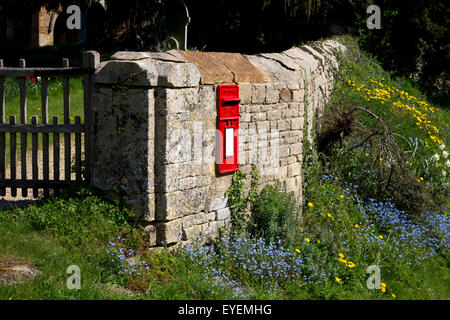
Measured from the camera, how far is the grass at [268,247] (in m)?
4.51

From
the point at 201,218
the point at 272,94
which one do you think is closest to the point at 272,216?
the point at 201,218

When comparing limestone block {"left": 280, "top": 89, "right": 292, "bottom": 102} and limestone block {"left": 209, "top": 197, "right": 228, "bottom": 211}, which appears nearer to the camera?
limestone block {"left": 209, "top": 197, "right": 228, "bottom": 211}

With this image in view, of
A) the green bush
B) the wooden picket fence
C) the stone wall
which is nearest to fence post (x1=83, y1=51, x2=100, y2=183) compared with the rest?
the wooden picket fence

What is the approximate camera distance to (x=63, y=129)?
5379 mm

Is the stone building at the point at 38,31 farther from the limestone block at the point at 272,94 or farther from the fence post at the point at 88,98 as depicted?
the fence post at the point at 88,98

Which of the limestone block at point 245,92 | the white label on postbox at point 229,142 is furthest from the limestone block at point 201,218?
the limestone block at point 245,92

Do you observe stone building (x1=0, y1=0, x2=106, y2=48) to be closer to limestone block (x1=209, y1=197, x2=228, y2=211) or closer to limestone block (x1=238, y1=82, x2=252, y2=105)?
limestone block (x1=238, y1=82, x2=252, y2=105)

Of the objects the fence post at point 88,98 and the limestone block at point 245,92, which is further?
the limestone block at point 245,92

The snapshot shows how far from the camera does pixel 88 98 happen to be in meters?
5.24

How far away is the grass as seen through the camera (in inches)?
177

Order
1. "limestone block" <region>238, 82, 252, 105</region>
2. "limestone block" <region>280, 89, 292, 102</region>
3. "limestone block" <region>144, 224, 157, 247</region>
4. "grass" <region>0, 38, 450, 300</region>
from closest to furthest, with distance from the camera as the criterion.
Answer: "grass" <region>0, 38, 450, 300</region> → "limestone block" <region>144, 224, 157, 247</region> → "limestone block" <region>238, 82, 252, 105</region> → "limestone block" <region>280, 89, 292, 102</region>

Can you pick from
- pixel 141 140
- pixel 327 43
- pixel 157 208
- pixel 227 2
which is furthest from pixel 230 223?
pixel 227 2

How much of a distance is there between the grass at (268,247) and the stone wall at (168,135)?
0.68ft
